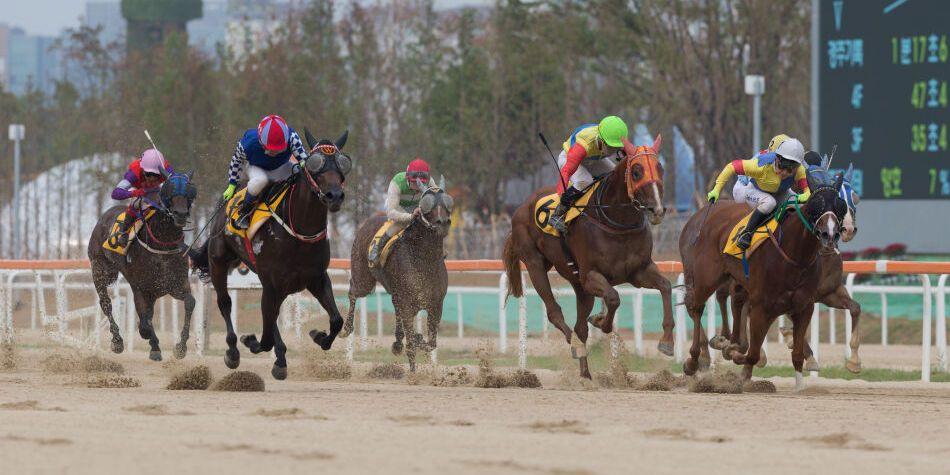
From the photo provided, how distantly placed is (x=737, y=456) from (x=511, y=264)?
20.1ft

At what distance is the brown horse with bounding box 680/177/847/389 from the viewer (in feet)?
33.4

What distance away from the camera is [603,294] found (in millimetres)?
11250

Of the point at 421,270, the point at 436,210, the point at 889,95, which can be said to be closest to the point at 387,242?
the point at 421,270

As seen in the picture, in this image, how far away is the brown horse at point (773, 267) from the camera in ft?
33.4

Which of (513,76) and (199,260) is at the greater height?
(513,76)

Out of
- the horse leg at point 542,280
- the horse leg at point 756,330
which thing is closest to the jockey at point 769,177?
the horse leg at point 756,330

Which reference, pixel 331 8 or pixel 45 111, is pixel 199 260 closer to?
pixel 331 8

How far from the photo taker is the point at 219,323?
72.0ft

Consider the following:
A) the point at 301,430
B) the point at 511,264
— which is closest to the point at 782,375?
the point at 511,264

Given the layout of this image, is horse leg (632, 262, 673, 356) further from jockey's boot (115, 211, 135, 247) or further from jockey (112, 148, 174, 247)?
jockey's boot (115, 211, 135, 247)

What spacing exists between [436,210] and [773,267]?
A: 10.7 feet

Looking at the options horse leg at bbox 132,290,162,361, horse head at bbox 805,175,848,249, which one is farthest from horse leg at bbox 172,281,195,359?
horse head at bbox 805,175,848,249

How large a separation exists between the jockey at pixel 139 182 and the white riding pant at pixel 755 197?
476 centimetres

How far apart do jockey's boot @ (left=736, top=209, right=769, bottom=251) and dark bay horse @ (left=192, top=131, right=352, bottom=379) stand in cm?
258
